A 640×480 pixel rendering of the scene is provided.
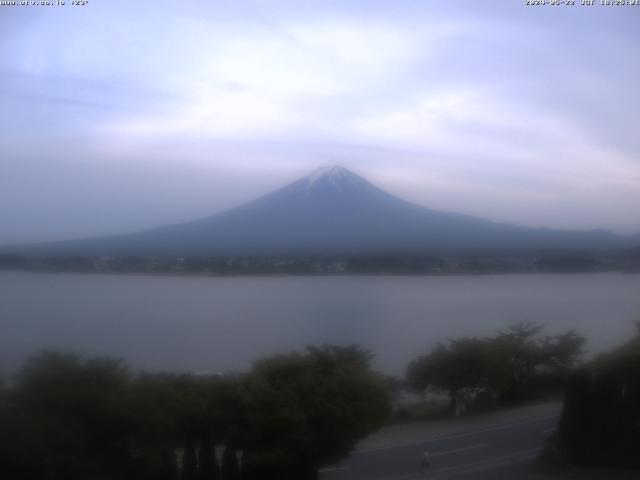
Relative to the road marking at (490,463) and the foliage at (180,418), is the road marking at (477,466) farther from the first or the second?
the foliage at (180,418)

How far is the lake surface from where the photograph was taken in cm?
689

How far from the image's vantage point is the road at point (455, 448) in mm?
6598

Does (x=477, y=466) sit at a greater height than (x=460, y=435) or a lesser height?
lesser

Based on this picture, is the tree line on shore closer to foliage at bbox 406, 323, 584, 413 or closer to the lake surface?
foliage at bbox 406, 323, 584, 413

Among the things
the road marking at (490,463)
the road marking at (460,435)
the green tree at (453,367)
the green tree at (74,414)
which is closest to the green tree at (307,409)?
the road marking at (460,435)

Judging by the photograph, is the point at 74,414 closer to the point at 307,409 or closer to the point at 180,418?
the point at 180,418

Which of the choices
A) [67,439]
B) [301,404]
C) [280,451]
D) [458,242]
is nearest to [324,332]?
[301,404]

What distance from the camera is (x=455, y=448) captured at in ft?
22.4

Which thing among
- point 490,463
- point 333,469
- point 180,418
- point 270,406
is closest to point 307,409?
point 270,406

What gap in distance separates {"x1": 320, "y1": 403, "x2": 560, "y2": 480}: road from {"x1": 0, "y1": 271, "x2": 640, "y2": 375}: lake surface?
726 mm

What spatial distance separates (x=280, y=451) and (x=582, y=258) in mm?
3868

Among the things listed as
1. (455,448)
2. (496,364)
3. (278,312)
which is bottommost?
(455,448)

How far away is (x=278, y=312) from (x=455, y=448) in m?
2.37

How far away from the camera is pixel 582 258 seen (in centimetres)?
781
